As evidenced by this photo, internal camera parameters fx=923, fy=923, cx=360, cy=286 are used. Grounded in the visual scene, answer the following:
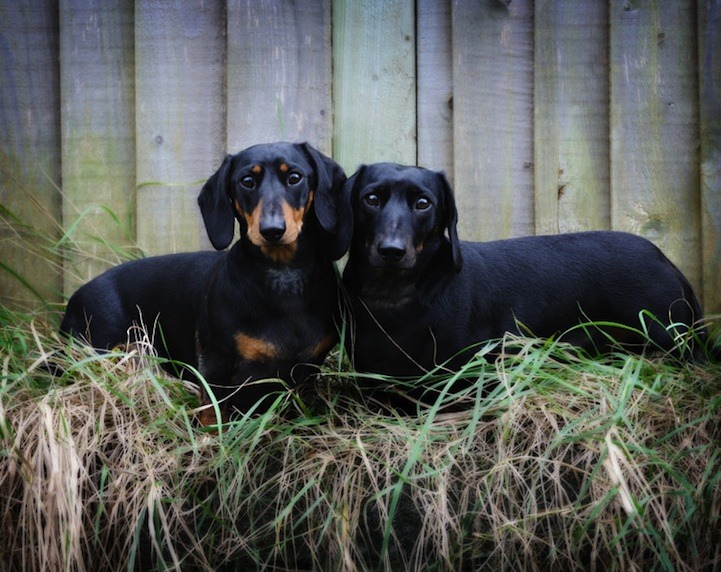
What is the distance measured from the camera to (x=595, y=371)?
282 centimetres

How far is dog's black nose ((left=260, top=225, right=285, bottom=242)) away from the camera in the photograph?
8.99 ft

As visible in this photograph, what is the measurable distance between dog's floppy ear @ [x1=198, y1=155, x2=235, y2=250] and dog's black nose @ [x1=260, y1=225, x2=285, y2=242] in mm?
305

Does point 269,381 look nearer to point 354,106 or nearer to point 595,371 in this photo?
point 595,371

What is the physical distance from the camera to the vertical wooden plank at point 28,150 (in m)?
3.73

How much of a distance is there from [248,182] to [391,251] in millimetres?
535

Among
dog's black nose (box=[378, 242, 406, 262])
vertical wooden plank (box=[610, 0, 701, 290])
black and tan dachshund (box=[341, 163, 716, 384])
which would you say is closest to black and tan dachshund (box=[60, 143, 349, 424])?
black and tan dachshund (box=[341, 163, 716, 384])

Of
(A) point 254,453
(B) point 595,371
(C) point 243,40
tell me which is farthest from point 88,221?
(B) point 595,371

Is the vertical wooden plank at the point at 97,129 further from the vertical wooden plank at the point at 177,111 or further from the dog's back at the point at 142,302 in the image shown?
the dog's back at the point at 142,302

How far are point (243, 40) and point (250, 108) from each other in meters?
0.27

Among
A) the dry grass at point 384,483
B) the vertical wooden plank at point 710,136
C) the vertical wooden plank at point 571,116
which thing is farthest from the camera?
the vertical wooden plank at point 571,116

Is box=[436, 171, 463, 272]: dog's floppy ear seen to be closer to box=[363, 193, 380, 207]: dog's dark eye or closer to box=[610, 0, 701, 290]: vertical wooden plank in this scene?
box=[363, 193, 380, 207]: dog's dark eye

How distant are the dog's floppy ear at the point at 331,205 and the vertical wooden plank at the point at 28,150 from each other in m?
1.33

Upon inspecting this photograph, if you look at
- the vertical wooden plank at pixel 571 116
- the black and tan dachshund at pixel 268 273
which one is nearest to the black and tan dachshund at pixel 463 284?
the black and tan dachshund at pixel 268 273

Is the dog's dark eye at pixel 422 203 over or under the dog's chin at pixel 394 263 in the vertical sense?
over
